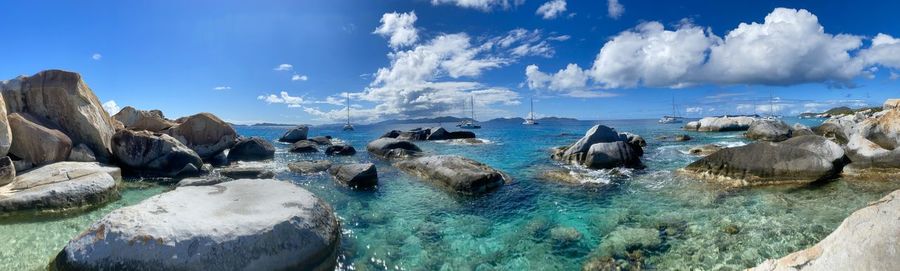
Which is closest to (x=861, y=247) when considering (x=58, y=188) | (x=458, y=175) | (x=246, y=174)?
(x=458, y=175)

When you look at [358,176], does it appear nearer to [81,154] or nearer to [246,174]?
[246,174]

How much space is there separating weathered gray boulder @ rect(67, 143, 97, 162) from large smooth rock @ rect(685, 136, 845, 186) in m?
28.9

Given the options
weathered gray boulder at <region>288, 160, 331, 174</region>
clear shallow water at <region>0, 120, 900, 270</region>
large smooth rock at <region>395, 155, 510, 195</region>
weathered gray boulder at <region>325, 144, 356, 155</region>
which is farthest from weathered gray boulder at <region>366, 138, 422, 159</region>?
clear shallow water at <region>0, 120, 900, 270</region>

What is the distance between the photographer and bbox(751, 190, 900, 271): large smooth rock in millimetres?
5703

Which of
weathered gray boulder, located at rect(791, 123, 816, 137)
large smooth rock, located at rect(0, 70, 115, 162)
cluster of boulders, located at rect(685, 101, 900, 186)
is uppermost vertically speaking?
large smooth rock, located at rect(0, 70, 115, 162)

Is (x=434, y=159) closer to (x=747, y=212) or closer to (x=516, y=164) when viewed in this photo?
(x=516, y=164)

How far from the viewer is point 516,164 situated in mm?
28031

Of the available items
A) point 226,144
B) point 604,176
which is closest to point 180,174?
point 226,144

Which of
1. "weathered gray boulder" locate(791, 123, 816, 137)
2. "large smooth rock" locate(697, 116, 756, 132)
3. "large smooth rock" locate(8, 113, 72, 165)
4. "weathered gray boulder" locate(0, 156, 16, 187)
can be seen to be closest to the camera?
"weathered gray boulder" locate(0, 156, 16, 187)

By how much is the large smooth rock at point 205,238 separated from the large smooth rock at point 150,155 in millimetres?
13645

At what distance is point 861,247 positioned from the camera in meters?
5.96

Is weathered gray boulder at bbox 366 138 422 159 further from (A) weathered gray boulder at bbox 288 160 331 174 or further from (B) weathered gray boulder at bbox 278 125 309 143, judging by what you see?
(B) weathered gray boulder at bbox 278 125 309 143

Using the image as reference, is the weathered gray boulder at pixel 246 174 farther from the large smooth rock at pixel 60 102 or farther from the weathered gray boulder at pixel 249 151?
the weathered gray boulder at pixel 249 151

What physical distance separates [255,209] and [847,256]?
447 inches
